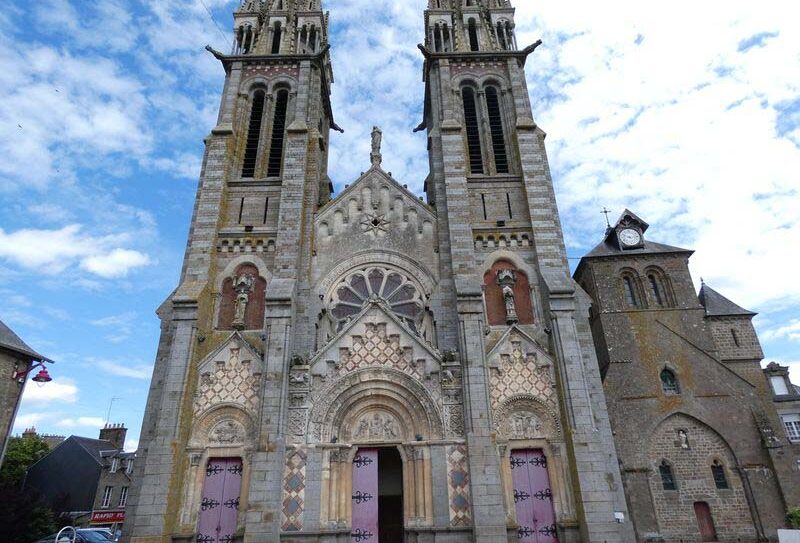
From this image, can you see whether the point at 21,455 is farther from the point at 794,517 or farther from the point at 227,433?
the point at 794,517

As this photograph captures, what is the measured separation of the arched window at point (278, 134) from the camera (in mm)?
22766

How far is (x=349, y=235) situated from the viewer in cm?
2052

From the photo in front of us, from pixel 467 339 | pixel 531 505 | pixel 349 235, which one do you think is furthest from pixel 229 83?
pixel 531 505

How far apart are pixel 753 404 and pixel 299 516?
19489mm

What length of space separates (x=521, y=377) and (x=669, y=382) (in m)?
10.4

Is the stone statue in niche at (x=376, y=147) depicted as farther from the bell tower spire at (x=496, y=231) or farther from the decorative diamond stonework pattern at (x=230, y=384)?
the decorative diamond stonework pattern at (x=230, y=384)

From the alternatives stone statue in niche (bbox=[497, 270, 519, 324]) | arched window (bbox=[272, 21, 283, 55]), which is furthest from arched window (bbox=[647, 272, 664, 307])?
arched window (bbox=[272, 21, 283, 55])

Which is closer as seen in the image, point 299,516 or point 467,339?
point 299,516

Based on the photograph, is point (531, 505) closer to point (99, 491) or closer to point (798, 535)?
point (798, 535)

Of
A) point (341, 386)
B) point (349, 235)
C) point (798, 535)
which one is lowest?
point (798, 535)

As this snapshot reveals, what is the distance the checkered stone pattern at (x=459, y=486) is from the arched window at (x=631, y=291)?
14.6m

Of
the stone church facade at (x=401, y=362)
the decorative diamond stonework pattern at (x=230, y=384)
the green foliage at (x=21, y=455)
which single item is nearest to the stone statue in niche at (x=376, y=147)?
the stone church facade at (x=401, y=362)

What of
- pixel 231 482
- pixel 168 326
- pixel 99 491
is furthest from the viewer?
pixel 99 491

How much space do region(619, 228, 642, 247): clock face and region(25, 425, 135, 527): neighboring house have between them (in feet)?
110
